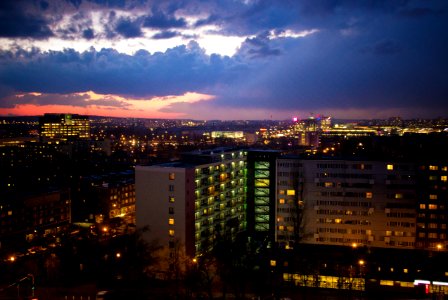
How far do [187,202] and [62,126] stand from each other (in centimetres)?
4185

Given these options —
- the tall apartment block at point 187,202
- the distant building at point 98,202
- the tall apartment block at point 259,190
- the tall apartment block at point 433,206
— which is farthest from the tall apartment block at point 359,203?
the distant building at point 98,202

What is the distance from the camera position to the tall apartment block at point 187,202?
33.1 ft

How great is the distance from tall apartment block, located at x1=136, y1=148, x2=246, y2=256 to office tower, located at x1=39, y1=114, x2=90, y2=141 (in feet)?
124

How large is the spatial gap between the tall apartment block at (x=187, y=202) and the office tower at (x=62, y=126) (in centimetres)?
3768

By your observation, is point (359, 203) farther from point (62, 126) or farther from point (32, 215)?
point (62, 126)

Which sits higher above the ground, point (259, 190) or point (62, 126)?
Answer: point (62, 126)

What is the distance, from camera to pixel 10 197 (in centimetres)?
1377

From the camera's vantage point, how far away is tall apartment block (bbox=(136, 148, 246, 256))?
10.1 metres

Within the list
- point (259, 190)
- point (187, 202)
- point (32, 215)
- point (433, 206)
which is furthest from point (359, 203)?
point (32, 215)

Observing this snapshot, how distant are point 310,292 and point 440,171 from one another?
201 inches

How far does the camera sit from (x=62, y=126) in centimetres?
4784

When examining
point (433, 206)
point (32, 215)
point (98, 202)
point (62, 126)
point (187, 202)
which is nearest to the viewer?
point (187, 202)

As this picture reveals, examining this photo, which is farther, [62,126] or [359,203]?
[62,126]

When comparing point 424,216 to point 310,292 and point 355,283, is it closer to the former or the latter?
point 355,283
